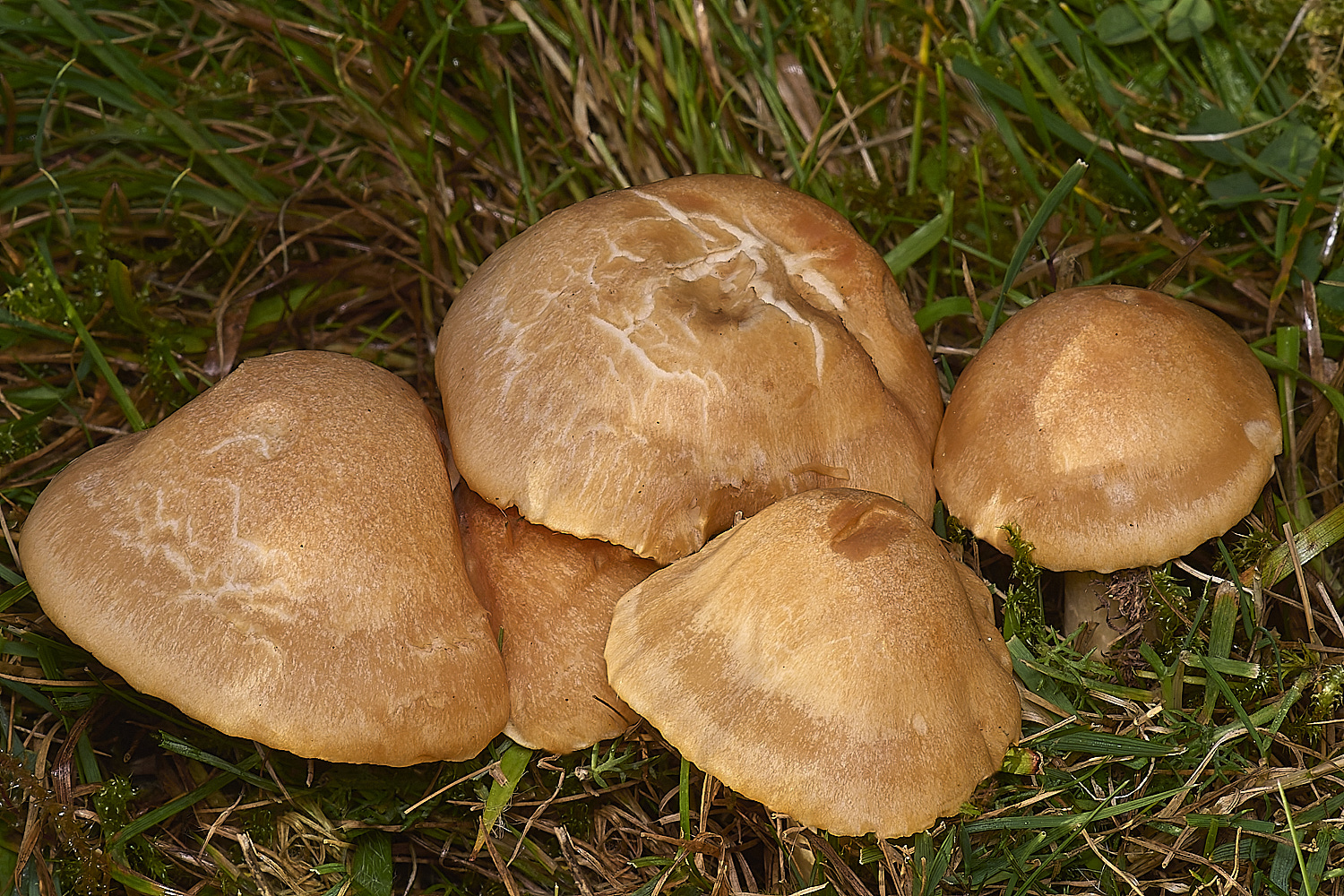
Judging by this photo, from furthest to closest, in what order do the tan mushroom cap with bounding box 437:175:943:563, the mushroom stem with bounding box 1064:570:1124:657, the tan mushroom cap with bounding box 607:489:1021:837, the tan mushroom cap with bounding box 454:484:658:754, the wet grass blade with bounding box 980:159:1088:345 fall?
the wet grass blade with bounding box 980:159:1088:345
the mushroom stem with bounding box 1064:570:1124:657
the tan mushroom cap with bounding box 454:484:658:754
the tan mushroom cap with bounding box 437:175:943:563
the tan mushroom cap with bounding box 607:489:1021:837

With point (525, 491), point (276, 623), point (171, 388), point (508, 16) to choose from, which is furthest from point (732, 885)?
point (508, 16)

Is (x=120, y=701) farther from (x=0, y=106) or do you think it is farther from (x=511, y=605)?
(x=0, y=106)

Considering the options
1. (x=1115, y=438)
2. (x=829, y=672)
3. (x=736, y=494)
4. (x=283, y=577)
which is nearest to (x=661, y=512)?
(x=736, y=494)

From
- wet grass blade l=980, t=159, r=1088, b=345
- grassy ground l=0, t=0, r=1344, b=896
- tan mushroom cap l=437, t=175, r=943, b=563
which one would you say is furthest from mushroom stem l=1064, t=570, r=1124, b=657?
wet grass blade l=980, t=159, r=1088, b=345

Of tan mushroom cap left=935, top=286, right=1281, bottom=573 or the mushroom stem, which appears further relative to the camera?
the mushroom stem

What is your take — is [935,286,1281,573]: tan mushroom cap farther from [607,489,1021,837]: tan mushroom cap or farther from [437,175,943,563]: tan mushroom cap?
[607,489,1021,837]: tan mushroom cap

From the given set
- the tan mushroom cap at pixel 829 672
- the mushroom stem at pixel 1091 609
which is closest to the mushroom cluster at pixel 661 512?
the tan mushroom cap at pixel 829 672

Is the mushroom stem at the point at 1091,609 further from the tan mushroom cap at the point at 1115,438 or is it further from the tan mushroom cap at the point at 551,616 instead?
the tan mushroom cap at the point at 551,616

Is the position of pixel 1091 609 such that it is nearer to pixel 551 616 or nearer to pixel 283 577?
pixel 551 616
